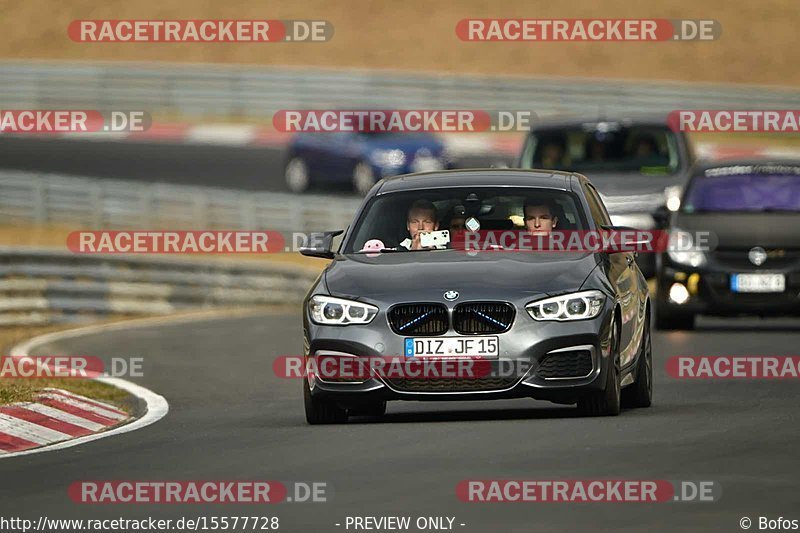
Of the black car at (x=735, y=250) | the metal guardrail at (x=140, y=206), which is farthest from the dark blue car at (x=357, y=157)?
the black car at (x=735, y=250)

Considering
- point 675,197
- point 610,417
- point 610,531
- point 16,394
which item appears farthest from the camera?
point 675,197

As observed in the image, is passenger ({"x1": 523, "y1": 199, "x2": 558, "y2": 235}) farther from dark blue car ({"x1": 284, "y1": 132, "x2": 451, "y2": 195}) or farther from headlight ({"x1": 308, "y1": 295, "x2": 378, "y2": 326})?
dark blue car ({"x1": 284, "y1": 132, "x2": 451, "y2": 195})

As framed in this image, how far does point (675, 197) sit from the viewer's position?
2320 cm

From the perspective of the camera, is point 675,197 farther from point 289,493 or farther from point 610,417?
point 289,493

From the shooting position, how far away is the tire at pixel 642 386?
43.9ft

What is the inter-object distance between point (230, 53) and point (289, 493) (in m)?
48.5

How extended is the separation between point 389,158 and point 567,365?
80.8 ft

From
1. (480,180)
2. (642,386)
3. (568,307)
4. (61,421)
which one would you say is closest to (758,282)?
(642,386)

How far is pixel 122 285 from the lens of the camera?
91.7 feet

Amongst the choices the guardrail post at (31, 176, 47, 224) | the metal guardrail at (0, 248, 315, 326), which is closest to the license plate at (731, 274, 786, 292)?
the metal guardrail at (0, 248, 315, 326)

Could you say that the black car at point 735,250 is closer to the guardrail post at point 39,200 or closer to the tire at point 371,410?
the tire at point 371,410

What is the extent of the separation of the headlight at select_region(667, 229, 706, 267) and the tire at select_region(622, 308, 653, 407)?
598 centimetres

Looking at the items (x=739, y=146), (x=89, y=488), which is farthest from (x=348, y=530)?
(x=739, y=146)

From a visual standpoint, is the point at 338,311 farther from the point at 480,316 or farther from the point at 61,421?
the point at 61,421
